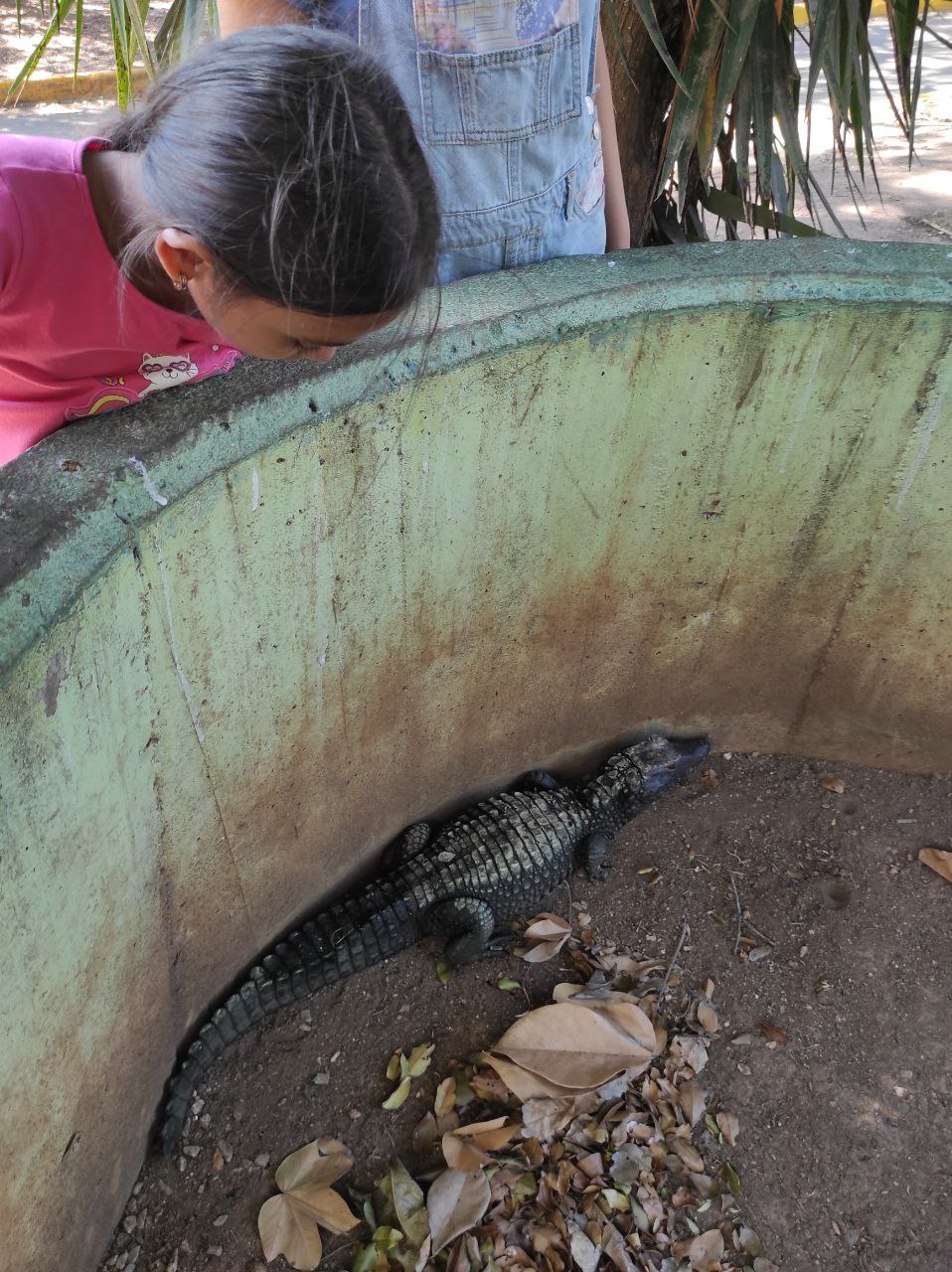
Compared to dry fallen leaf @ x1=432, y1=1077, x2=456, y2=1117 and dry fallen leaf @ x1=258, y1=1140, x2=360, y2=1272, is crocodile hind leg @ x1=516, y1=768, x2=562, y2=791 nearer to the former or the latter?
dry fallen leaf @ x1=432, y1=1077, x2=456, y2=1117

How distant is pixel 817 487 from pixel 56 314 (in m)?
1.61

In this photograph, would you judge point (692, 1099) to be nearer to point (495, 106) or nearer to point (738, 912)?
point (738, 912)

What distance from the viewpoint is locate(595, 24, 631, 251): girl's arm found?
1852 millimetres

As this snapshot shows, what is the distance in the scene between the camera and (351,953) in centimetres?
211

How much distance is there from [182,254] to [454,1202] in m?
1.68

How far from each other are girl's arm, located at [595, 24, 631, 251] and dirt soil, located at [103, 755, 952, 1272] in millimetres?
1448

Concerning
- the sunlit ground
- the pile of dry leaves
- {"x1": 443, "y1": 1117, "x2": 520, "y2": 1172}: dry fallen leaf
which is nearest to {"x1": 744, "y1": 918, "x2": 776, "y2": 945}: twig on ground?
the pile of dry leaves

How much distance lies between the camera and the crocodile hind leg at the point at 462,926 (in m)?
2.21

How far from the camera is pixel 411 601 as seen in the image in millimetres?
1911

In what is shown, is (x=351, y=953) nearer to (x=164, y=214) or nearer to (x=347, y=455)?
(x=347, y=455)

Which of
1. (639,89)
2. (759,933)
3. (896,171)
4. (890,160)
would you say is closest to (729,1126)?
(759,933)

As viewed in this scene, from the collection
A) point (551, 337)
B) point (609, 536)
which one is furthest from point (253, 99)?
point (609, 536)

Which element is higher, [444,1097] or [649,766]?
[649,766]

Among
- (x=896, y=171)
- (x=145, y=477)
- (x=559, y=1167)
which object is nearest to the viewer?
(x=145, y=477)
